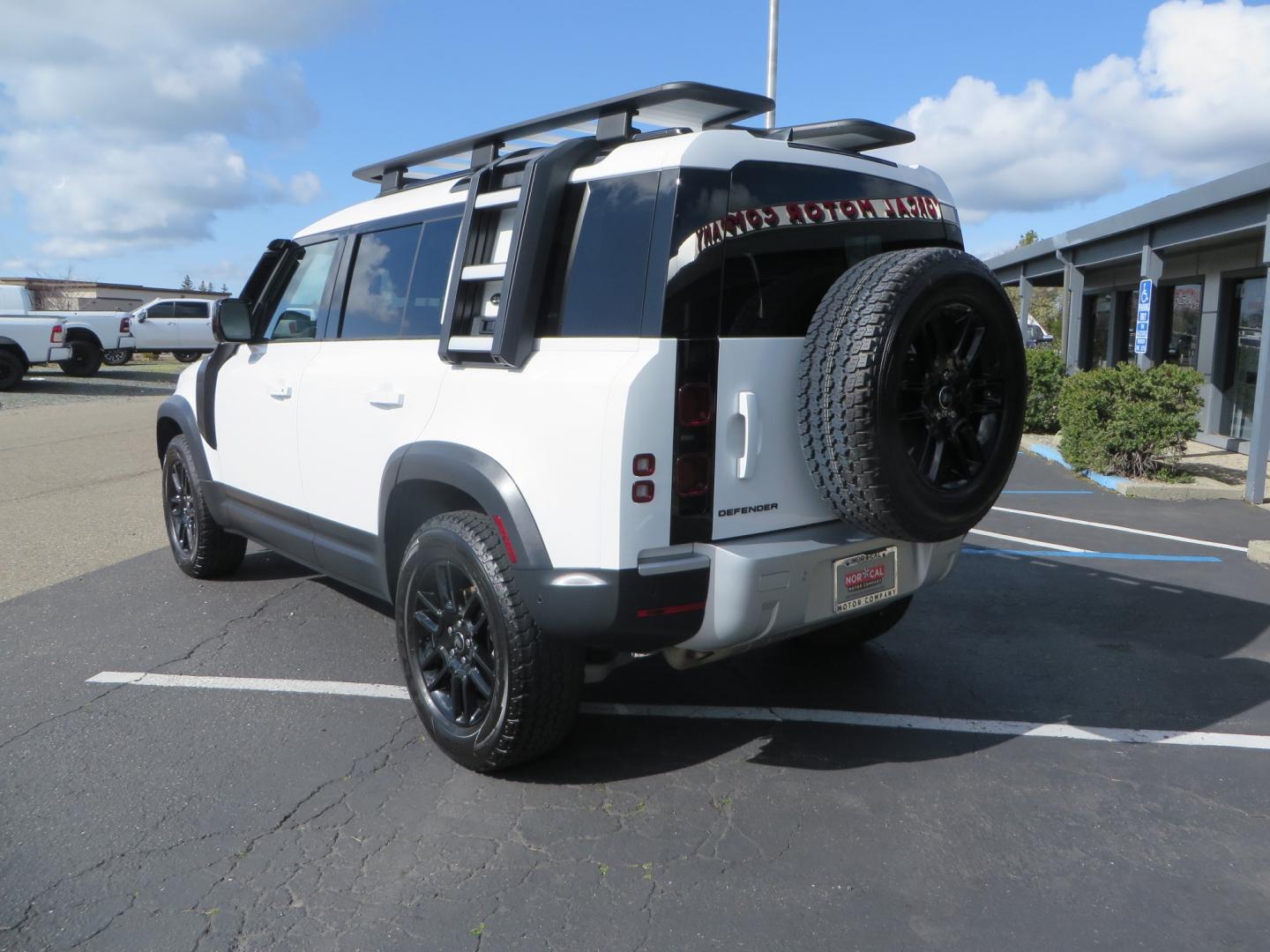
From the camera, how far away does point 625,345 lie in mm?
3025

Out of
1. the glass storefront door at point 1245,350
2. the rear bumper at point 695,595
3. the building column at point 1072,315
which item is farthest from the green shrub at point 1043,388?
the rear bumper at point 695,595

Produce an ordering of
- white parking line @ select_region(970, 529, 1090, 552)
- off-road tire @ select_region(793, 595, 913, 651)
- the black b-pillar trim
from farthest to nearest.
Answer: white parking line @ select_region(970, 529, 1090, 552)
the black b-pillar trim
off-road tire @ select_region(793, 595, 913, 651)

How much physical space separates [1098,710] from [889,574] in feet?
4.36

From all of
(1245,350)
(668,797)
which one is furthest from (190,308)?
(668,797)

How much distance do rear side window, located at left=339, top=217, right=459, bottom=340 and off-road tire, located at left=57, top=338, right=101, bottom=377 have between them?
22228 millimetres

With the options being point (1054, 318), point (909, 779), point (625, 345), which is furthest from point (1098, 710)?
point (1054, 318)

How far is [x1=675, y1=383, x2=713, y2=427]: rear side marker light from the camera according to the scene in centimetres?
299

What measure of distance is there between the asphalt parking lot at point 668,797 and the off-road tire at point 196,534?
534 mm

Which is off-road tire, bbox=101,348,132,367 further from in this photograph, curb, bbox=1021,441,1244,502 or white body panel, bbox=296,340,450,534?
white body panel, bbox=296,340,450,534

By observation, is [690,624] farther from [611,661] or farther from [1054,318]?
[1054,318]

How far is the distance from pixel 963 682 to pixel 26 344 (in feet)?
70.1

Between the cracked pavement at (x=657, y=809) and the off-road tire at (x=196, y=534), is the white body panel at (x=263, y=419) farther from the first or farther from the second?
the cracked pavement at (x=657, y=809)

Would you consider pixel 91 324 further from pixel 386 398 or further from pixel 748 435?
pixel 748 435

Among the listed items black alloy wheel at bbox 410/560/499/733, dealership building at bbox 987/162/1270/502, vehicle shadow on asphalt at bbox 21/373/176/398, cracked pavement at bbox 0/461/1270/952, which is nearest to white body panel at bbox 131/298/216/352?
vehicle shadow on asphalt at bbox 21/373/176/398
